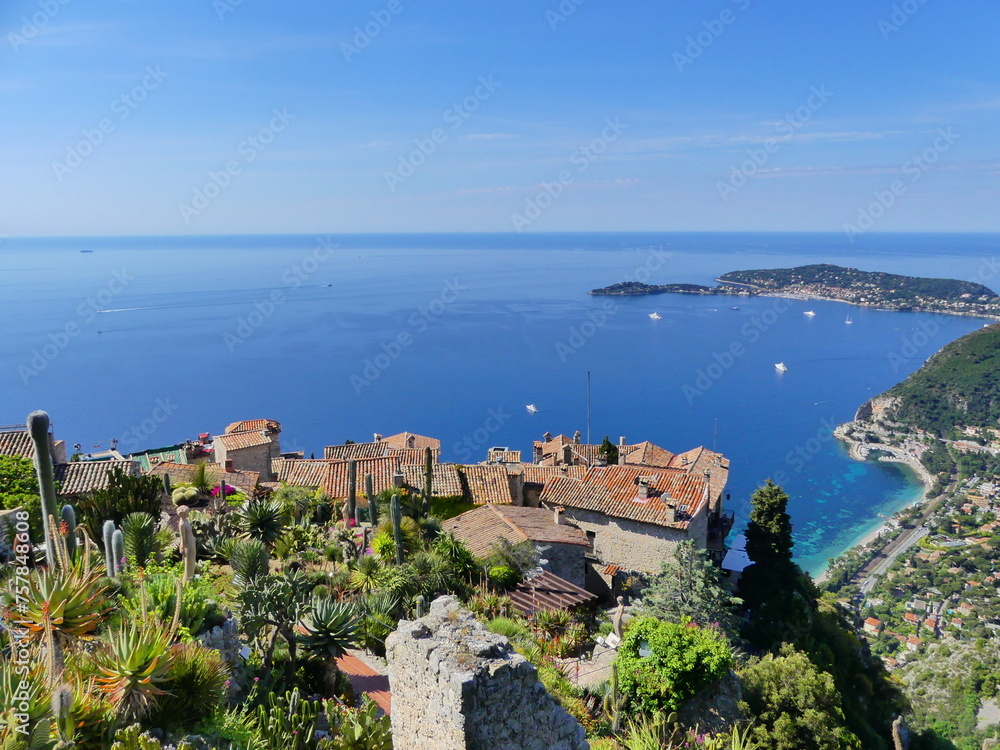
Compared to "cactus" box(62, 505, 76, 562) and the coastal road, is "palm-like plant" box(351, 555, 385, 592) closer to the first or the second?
"cactus" box(62, 505, 76, 562)

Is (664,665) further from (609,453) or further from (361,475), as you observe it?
(609,453)

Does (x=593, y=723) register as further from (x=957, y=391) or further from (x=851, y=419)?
(x=957, y=391)

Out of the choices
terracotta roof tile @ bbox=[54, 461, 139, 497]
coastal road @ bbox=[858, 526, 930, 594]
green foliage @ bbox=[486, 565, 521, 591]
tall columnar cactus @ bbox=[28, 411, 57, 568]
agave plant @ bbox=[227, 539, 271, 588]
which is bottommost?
coastal road @ bbox=[858, 526, 930, 594]

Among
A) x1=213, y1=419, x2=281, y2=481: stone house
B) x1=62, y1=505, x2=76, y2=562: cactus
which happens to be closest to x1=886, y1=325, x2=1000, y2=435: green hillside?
x1=213, y1=419, x2=281, y2=481: stone house

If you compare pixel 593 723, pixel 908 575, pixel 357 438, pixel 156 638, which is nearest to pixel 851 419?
pixel 908 575

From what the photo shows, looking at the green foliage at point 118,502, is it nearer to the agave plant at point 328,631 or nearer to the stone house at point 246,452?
the agave plant at point 328,631

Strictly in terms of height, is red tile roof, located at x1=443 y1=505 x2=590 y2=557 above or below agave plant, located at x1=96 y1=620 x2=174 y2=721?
below
